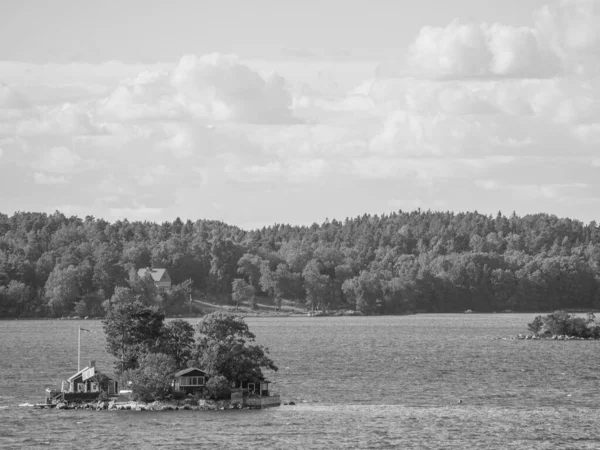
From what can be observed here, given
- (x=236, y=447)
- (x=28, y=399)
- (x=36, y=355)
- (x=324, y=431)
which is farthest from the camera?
(x=36, y=355)

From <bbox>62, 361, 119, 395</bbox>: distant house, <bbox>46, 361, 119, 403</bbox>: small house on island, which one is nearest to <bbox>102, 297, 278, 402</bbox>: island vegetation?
<bbox>62, 361, 119, 395</bbox>: distant house

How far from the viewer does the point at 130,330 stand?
107000 mm

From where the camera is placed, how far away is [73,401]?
103 m

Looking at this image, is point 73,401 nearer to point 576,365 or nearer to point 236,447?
point 236,447

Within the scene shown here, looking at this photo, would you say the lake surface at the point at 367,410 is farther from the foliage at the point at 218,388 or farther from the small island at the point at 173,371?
the foliage at the point at 218,388

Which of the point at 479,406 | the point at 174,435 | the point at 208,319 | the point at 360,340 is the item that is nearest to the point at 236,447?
the point at 174,435

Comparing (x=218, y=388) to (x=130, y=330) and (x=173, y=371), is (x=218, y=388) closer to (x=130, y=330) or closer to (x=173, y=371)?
(x=173, y=371)

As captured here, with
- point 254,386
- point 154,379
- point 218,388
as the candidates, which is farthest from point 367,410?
point 154,379

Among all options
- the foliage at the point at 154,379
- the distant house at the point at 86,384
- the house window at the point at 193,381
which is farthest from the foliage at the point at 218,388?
the distant house at the point at 86,384

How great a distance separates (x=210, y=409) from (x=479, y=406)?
80.6 ft

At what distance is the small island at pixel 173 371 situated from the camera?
327 ft

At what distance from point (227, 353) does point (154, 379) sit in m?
6.81

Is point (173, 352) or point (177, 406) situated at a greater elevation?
point (173, 352)

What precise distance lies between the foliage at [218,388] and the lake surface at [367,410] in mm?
2416
